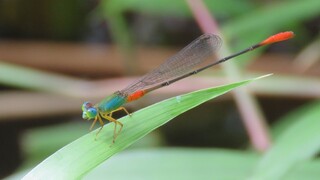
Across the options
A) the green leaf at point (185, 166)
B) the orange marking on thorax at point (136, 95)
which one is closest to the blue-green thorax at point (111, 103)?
the orange marking on thorax at point (136, 95)

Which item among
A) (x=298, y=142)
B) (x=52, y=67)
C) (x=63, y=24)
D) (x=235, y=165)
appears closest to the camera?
(x=298, y=142)

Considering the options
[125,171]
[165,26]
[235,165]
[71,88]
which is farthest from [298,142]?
[165,26]

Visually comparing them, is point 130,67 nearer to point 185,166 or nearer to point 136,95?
point 136,95

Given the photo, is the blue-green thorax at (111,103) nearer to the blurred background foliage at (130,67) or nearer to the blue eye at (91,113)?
the blue eye at (91,113)

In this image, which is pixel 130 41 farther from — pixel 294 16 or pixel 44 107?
pixel 294 16

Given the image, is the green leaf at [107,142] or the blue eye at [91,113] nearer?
the green leaf at [107,142]

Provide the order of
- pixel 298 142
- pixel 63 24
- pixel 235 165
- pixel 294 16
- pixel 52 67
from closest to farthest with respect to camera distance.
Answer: pixel 298 142 → pixel 235 165 → pixel 294 16 → pixel 52 67 → pixel 63 24

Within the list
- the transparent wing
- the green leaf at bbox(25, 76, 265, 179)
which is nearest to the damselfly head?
the transparent wing
